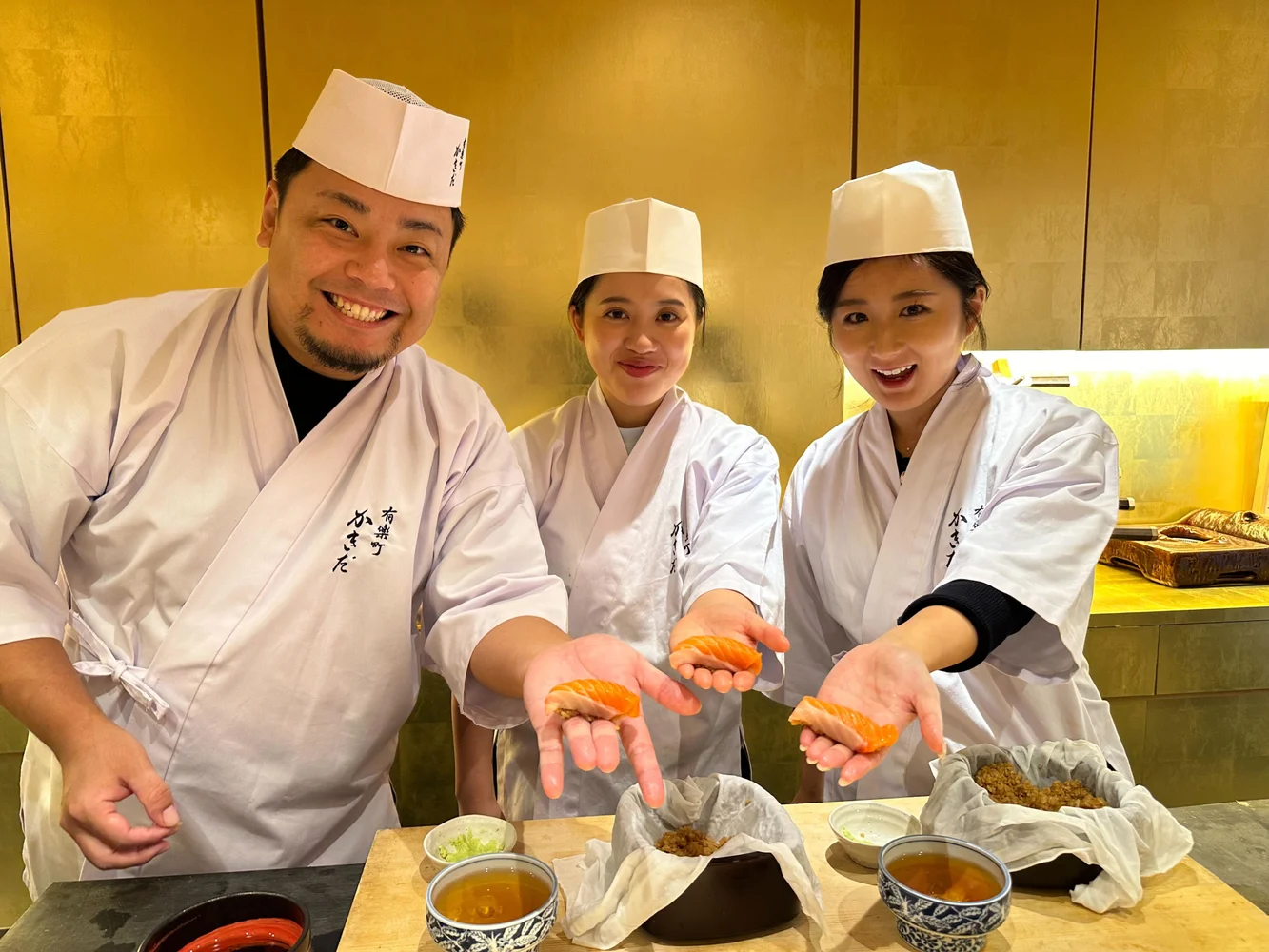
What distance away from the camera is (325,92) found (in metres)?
1.37

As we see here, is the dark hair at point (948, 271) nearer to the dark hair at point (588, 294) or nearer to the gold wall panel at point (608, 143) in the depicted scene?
the dark hair at point (588, 294)

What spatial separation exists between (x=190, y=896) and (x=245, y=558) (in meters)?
0.45

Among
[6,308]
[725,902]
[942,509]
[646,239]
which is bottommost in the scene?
[725,902]

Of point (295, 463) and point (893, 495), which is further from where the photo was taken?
point (893, 495)

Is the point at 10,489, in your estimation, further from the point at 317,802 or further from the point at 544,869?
the point at 544,869

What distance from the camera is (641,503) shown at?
Result: 1769 mm

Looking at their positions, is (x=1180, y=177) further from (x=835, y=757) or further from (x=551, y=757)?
(x=551, y=757)

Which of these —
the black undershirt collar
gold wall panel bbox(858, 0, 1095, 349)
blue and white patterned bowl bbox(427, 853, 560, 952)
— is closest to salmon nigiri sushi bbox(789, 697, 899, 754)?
blue and white patterned bowl bbox(427, 853, 560, 952)

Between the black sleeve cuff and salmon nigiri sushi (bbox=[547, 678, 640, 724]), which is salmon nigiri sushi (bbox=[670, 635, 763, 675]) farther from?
the black sleeve cuff

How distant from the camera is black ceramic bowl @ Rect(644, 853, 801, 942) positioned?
916 millimetres

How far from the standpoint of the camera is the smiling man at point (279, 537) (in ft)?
3.86

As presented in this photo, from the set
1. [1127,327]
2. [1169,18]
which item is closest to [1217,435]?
[1127,327]

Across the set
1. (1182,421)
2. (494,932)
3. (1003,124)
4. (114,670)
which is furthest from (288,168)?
(1182,421)

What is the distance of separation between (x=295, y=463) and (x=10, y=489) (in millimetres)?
368
